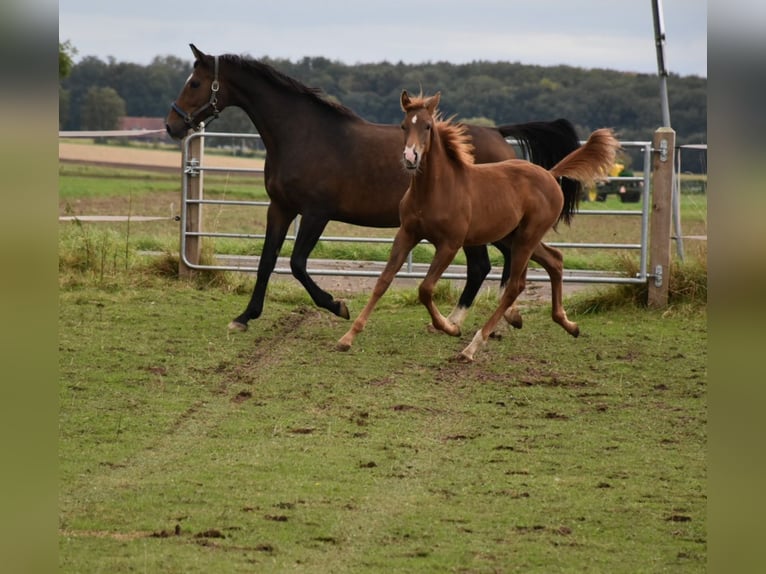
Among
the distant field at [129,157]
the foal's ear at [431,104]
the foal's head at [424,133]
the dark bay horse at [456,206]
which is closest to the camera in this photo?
the foal's head at [424,133]

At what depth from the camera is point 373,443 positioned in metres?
5.48

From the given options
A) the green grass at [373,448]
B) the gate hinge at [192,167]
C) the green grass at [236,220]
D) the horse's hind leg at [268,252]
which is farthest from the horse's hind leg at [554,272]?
the gate hinge at [192,167]

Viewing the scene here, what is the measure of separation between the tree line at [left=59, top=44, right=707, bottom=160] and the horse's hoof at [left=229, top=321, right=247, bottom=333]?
4717 cm

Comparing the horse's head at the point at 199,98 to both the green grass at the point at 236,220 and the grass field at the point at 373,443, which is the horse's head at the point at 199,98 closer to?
the grass field at the point at 373,443

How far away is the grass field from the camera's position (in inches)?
148

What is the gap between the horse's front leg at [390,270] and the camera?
306 inches

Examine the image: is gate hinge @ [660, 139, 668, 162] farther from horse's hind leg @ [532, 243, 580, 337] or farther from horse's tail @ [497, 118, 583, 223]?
horse's hind leg @ [532, 243, 580, 337]

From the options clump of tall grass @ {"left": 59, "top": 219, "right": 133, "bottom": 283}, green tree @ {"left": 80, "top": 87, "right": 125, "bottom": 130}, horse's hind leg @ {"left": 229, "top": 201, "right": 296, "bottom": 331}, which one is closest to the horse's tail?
horse's hind leg @ {"left": 229, "top": 201, "right": 296, "bottom": 331}

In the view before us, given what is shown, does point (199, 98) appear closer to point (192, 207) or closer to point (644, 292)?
point (192, 207)

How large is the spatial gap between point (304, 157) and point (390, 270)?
1678 millimetres

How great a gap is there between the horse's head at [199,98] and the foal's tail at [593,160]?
9.65ft
